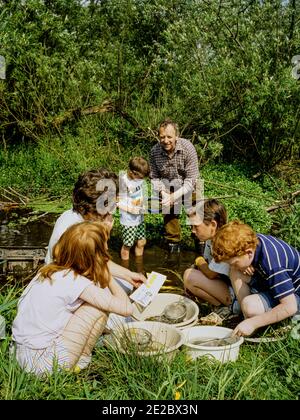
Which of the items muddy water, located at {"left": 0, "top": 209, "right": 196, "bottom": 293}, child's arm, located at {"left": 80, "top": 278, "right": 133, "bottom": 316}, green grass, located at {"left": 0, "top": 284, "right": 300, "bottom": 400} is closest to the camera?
green grass, located at {"left": 0, "top": 284, "right": 300, "bottom": 400}

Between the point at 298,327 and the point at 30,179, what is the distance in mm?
6989

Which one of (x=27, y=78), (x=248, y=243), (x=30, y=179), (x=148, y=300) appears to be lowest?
(x=30, y=179)

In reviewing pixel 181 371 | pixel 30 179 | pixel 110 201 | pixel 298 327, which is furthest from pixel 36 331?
pixel 30 179

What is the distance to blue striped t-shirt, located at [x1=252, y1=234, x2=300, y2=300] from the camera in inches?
136

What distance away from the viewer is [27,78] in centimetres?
973

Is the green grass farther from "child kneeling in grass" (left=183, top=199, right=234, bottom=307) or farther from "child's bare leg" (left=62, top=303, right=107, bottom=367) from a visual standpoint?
"child kneeling in grass" (left=183, top=199, right=234, bottom=307)

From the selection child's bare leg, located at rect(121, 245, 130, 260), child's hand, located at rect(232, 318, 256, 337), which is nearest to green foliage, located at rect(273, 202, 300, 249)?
child's hand, located at rect(232, 318, 256, 337)

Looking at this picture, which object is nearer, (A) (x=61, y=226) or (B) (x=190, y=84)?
(A) (x=61, y=226)

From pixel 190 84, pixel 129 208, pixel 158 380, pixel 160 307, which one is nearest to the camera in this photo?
pixel 158 380

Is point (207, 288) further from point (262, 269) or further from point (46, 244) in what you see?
point (46, 244)

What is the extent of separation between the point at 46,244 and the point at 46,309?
A: 3441 millimetres

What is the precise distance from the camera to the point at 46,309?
306cm

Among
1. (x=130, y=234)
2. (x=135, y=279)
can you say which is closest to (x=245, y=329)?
(x=135, y=279)

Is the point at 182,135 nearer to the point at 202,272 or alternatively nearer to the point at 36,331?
the point at 202,272
